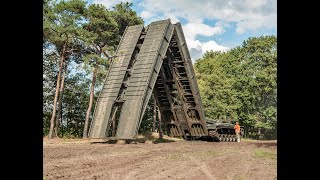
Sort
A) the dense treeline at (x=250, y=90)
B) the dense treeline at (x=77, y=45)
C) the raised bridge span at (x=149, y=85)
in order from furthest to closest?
1. the dense treeline at (x=250, y=90)
2. the dense treeline at (x=77, y=45)
3. the raised bridge span at (x=149, y=85)

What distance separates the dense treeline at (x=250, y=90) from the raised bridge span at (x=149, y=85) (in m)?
24.0

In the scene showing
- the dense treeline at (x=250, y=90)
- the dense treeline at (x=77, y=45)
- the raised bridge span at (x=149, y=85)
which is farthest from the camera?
the dense treeline at (x=250, y=90)

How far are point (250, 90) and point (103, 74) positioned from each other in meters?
24.9

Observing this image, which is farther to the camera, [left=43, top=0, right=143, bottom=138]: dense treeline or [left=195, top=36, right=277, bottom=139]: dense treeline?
[left=195, top=36, right=277, bottom=139]: dense treeline

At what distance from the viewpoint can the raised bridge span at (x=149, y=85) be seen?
1694cm

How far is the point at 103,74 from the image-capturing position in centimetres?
3055

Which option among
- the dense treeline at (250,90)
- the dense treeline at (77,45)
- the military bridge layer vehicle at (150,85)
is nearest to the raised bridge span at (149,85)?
the military bridge layer vehicle at (150,85)

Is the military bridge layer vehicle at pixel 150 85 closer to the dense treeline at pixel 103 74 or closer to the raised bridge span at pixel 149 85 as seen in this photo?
the raised bridge span at pixel 149 85

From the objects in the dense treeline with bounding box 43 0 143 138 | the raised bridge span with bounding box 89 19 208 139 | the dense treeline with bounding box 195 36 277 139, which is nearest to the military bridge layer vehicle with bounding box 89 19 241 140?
the raised bridge span with bounding box 89 19 208 139

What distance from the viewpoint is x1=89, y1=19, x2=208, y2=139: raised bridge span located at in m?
16.9

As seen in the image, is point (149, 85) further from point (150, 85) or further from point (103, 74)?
point (103, 74)

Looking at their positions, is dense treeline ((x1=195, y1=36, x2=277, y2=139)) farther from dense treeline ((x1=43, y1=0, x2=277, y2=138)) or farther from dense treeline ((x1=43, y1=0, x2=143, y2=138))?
dense treeline ((x1=43, y1=0, x2=143, y2=138))

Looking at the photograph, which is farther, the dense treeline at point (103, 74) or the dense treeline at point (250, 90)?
the dense treeline at point (250, 90)
